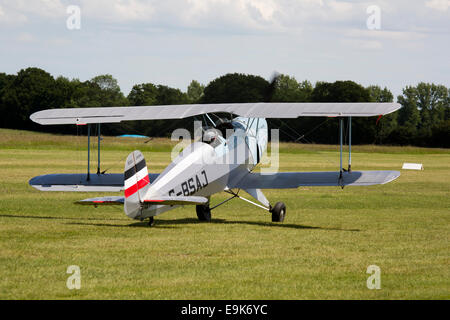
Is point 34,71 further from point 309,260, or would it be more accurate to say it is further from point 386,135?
point 309,260

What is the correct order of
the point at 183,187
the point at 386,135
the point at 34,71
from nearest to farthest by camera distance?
the point at 183,187 → the point at 386,135 → the point at 34,71

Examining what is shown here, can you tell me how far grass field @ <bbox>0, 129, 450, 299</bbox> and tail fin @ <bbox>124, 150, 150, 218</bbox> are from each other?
18.6 inches

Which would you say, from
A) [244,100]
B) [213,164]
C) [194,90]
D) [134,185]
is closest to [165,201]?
[134,185]

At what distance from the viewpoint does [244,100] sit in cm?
7694

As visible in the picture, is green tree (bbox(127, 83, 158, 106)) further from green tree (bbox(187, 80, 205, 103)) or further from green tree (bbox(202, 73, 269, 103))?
green tree (bbox(187, 80, 205, 103))

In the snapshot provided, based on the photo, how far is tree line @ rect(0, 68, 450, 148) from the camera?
222ft

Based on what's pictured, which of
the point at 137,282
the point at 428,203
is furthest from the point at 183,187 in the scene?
the point at 428,203

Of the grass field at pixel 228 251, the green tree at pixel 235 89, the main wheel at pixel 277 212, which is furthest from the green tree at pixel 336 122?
the main wheel at pixel 277 212

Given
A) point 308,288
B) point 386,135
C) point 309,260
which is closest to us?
point 308,288

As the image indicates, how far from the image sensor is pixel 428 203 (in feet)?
65.5

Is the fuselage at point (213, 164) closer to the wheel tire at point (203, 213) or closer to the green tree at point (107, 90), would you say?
the wheel tire at point (203, 213)

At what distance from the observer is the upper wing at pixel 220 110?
1346cm

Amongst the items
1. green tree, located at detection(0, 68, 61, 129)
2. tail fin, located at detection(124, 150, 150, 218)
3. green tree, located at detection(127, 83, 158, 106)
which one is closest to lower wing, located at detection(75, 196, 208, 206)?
tail fin, located at detection(124, 150, 150, 218)

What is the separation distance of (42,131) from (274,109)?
80.9 metres
